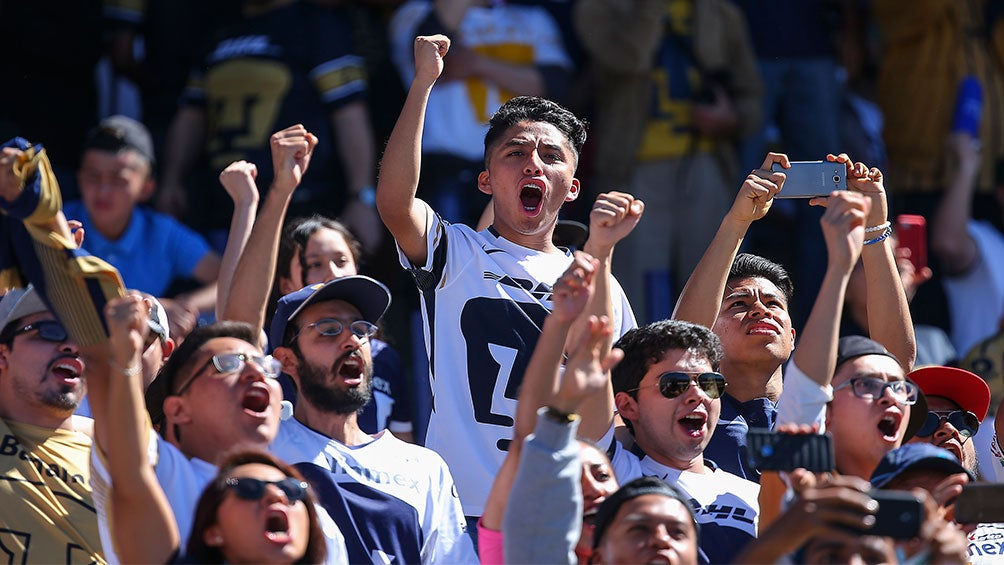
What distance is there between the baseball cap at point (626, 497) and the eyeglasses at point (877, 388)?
105cm

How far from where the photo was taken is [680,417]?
5086mm

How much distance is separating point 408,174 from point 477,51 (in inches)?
122

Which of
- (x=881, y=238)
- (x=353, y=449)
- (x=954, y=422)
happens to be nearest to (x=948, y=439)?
(x=954, y=422)

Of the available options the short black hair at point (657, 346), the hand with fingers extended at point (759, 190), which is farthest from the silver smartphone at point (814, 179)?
the short black hair at point (657, 346)

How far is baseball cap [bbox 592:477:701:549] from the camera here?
14.0ft

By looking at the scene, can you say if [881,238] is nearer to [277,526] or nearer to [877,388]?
[877,388]

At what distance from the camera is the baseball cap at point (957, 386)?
18.8ft

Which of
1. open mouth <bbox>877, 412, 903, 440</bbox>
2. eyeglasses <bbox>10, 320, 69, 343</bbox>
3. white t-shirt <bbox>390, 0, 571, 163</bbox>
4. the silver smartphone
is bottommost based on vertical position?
open mouth <bbox>877, 412, 903, 440</bbox>

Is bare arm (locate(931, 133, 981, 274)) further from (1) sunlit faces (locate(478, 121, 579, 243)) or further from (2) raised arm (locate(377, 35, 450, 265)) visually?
(2) raised arm (locate(377, 35, 450, 265))

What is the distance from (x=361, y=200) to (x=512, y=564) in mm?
3972

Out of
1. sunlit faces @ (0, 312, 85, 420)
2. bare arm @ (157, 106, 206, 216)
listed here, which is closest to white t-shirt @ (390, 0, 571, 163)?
bare arm @ (157, 106, 206, 216)

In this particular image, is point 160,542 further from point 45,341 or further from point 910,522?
point 910,522

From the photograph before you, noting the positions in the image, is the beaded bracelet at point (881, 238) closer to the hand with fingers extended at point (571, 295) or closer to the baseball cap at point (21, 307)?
the hand with fingers extended at point (571, 295)

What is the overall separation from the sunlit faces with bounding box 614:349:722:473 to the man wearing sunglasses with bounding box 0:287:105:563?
1.79m
